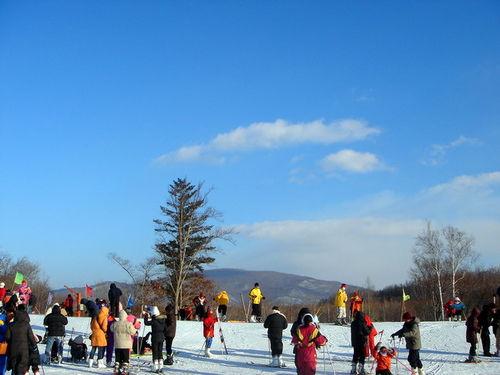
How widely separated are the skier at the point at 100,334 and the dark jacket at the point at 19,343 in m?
3.87

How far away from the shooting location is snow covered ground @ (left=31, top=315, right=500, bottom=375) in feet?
53.7

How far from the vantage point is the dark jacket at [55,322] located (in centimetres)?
1658

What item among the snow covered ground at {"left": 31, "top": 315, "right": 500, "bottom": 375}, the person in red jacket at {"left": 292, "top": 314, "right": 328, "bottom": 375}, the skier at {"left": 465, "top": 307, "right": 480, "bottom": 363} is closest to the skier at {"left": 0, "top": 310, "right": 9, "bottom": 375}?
the snow covered ground at {"left": 31, "top": 315, "right": 500, "bottom": 375}

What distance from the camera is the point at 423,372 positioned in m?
15.8

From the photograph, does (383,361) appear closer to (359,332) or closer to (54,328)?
(359,332)

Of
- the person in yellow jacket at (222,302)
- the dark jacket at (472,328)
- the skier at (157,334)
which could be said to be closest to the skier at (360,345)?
the dark jacket at (472,328)

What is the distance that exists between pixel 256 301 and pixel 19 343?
1729 centimetres

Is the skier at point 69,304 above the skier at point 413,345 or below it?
above

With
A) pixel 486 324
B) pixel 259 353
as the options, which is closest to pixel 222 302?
pixel 259 353

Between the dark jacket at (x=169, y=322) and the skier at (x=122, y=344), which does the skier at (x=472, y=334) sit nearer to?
the dark jacket at (x=169, y=322)

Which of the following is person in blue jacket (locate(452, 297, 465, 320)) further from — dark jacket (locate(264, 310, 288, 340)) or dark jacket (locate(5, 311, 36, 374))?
dark jacket (locate(5, 311, 36, 374))

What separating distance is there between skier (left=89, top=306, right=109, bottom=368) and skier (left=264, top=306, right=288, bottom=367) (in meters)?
4.48

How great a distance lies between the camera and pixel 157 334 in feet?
53.2

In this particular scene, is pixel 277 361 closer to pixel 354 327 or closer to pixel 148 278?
pixel 354 327
